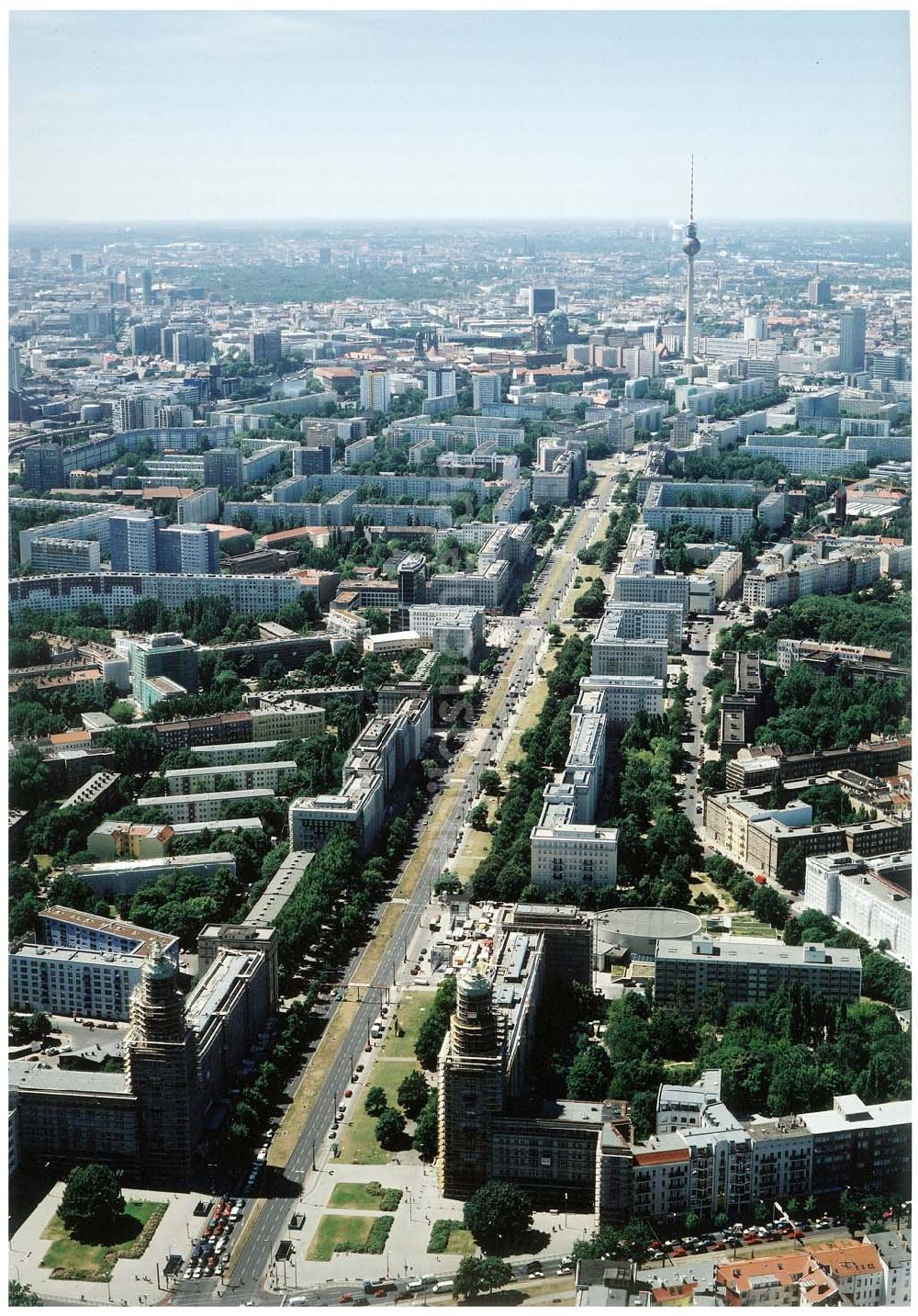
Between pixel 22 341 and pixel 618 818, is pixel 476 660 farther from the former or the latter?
pixel 22 341

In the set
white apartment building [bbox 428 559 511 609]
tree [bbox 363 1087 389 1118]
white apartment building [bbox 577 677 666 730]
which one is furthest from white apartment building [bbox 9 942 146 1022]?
white apartment building [bbox 428 559 511 609]

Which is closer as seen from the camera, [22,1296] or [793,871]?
[22,1296]

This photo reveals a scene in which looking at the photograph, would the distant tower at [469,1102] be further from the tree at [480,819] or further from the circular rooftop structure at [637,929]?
the tree at [480,819]

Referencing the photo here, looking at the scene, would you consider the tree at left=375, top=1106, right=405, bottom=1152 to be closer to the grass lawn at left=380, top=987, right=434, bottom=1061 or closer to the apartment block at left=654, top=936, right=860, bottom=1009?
the grass lawn at left=380, top=987, right=434, bottom=1061

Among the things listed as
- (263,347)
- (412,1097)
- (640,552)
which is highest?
(263,347)

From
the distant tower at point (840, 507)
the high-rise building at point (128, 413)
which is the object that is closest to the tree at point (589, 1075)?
the distant tower at point (840, 507)

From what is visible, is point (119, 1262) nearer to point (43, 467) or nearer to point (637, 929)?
point (637, 929)

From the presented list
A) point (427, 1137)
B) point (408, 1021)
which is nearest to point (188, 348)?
point (408, 1021)
